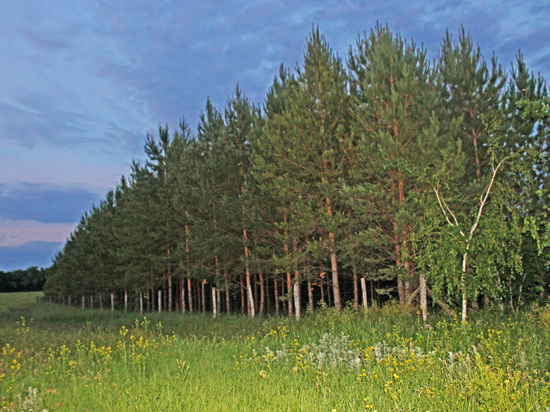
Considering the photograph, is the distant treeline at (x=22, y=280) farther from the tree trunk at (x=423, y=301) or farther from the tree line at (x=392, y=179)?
the tree trunk at (x=423, y=301)

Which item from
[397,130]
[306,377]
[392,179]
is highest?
[397,130]

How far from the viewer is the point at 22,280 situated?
4505 inches

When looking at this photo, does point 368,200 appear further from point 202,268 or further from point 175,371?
→ point 202,268

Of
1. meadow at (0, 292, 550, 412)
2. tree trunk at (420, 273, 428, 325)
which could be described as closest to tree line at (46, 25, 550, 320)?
tree trunk at (420, 273, 428, 325)

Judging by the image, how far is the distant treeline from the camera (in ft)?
365

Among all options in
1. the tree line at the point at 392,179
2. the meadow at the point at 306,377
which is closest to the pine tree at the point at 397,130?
the tree line at the point at 392,179

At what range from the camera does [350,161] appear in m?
16.4

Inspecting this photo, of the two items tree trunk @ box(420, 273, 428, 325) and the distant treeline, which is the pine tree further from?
the distant treeline

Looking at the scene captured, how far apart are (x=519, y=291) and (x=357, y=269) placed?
21.8ft

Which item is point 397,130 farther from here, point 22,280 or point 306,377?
point 22,280

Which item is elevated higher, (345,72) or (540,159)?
(345,72)

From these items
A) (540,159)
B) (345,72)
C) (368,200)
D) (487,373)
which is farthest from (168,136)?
(487,373)

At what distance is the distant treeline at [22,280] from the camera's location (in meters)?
111

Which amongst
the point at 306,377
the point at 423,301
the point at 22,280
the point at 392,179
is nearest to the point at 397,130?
the point at 392,179
